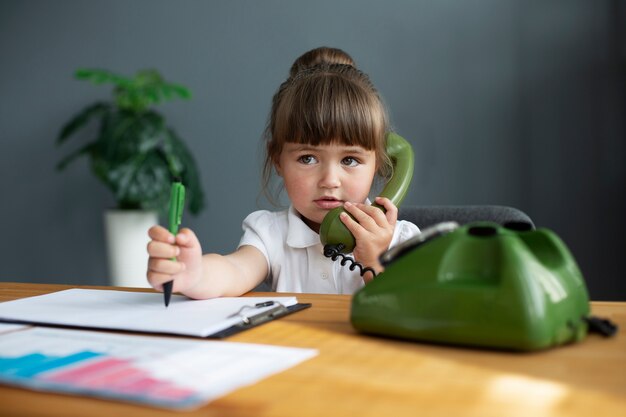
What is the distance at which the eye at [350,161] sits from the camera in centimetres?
123

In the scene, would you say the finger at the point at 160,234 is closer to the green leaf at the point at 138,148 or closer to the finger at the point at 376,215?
the finger at the point at 376,215

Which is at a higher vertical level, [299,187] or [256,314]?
[299,187]

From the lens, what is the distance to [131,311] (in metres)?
0.77

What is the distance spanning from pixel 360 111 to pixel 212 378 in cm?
82

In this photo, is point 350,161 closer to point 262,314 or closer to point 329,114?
point 329,114

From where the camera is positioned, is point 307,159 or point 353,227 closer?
point 353,227

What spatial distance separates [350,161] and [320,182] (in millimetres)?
73

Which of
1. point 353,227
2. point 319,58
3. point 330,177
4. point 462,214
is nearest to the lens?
point 353,227

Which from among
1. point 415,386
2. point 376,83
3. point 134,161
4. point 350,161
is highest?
point 376,83

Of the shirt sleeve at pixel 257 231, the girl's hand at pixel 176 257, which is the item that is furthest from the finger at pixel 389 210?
the girl's hand at pixel 176 257

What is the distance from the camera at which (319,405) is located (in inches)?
17.4

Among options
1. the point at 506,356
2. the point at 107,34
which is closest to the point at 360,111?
the point at 506,356

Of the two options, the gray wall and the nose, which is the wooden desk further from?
the gray wall

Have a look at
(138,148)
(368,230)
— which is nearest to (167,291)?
(368,230)
